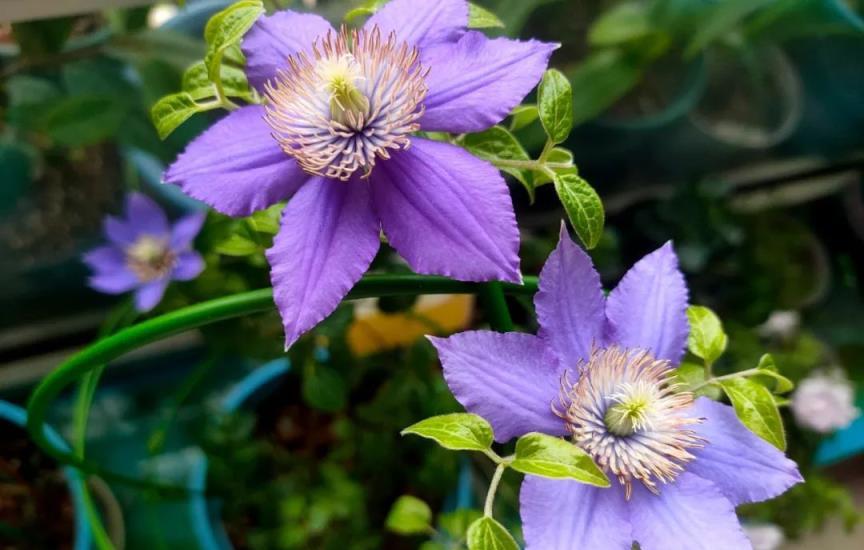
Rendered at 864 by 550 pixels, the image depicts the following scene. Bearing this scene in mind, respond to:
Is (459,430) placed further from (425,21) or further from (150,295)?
(150,295)

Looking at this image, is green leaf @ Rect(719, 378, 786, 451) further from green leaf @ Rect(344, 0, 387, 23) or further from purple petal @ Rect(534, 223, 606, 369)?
green leaf @ Rect(344, 0, 387, 23)

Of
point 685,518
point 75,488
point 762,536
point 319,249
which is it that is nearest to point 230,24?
point 319,249

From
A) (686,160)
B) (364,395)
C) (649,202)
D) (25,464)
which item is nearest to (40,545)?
(25,464)

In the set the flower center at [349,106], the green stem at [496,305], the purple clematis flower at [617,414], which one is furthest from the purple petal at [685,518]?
the flower center at [349,106]

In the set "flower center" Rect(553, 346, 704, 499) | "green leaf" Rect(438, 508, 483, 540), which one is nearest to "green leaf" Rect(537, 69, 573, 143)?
"flower center" Rect(553, 346, 704, 499)

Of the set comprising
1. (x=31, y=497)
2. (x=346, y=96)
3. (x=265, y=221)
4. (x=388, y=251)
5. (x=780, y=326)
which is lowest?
(x=31, y=497)
